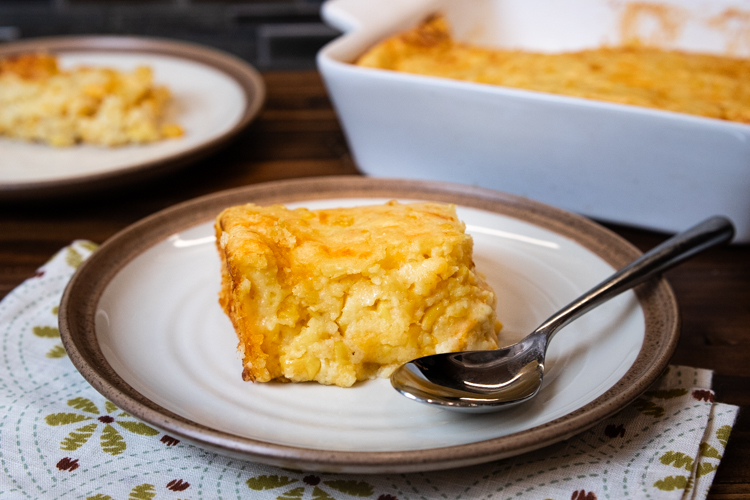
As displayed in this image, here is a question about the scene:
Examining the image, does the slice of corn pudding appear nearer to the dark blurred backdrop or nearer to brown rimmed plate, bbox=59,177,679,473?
brown rimmed plate, bbox=59,177,679,473

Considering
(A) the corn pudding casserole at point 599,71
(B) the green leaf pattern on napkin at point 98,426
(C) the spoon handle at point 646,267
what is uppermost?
(A) the corn pudding casserole at point 599,71

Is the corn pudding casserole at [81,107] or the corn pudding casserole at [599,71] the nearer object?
the corn pudding casserole at [599,71]

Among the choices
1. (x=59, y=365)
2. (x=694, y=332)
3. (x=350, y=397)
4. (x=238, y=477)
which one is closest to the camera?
(x=238, y=477)

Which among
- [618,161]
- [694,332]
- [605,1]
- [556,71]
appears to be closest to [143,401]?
[694,332]

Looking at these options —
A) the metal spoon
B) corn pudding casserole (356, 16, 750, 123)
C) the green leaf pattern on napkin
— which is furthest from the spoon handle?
the green leaf pattern on napkin

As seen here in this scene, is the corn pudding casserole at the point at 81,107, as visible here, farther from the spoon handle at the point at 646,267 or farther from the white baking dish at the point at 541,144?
the spoon handle at the point at 646,267

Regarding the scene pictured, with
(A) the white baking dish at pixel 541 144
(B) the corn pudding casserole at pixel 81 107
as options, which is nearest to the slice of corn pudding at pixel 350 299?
(A) the white baking dish at pixel 541 144

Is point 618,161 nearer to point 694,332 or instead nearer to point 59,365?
point 694,332
